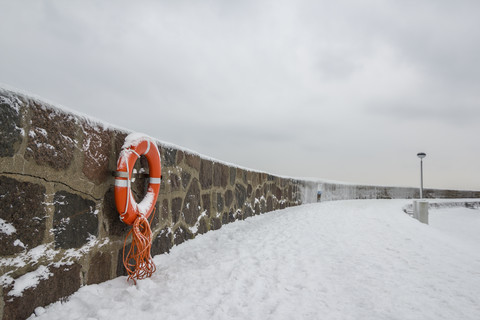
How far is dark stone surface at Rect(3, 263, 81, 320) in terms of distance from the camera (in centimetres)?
127

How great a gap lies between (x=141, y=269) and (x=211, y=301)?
24.9 inches

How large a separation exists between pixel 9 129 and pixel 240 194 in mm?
3857

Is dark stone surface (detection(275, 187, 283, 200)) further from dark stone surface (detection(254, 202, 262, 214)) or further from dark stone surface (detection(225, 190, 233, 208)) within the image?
dark stone surface (detection(225, 190, 233, 208))

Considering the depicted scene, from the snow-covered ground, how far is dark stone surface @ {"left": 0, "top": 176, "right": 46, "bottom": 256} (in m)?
0.38

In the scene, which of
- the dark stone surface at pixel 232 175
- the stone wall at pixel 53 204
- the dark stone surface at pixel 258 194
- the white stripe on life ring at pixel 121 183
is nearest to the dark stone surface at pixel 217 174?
the dark stone surface at pixel 232 175

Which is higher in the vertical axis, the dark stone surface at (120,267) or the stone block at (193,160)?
the stone block at (193,160)

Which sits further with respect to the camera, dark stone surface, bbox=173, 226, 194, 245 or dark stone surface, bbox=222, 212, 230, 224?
dark stone surface, bbox=222, 212, 230, 224

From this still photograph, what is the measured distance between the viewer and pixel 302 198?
9.62 metres

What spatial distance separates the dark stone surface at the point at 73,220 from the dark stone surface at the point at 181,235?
117 cm

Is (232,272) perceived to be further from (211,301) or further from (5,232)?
(5,232)

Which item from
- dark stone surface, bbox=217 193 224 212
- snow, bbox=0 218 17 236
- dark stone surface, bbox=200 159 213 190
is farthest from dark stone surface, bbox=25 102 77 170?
dark stone surface, bbox=217 193 224 212

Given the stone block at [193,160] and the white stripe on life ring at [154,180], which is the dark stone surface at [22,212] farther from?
the stone block at [193,160]

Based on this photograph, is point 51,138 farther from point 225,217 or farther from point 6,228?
point 225,217

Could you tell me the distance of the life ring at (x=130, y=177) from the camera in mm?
1876
